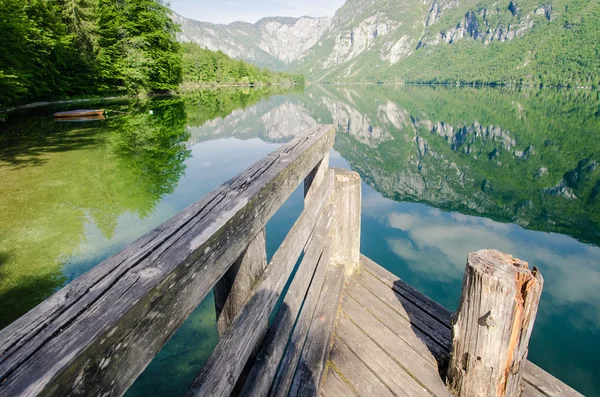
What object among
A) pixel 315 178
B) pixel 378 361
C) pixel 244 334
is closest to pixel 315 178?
pixel 315 178

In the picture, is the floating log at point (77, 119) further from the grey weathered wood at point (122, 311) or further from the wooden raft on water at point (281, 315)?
the grey weathered wood at point (122, 311)

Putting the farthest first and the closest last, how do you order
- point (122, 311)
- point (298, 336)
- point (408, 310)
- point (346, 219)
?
1. point (346, 219)
2. point (408, 310)
3. point (298, 336)
4. point (122, 311)

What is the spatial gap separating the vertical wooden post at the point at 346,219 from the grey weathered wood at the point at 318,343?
29 cm

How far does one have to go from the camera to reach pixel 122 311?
0.73 meters

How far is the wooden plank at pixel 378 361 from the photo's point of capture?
240cm

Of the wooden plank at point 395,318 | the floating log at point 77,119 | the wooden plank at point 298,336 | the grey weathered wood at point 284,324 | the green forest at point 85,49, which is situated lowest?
the floating log at point 77,119

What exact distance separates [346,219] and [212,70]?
294ft

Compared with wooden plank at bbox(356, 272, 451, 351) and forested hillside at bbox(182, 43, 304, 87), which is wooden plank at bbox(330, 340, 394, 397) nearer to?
wooden plank at bbox(356, 272, 451, 351)

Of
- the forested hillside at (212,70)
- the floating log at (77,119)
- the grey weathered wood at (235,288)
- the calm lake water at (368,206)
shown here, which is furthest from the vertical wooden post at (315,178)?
the forested hillside at (212,70)

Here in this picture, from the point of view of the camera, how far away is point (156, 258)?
0.95 meters

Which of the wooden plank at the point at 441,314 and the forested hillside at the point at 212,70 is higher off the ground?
the forested hillside at the point at 212,70

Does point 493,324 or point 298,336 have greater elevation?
point 493,324

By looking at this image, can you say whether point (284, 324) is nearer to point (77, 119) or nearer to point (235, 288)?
point (235, 288)

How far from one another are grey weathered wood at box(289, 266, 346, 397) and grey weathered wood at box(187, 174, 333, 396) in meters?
0.81
